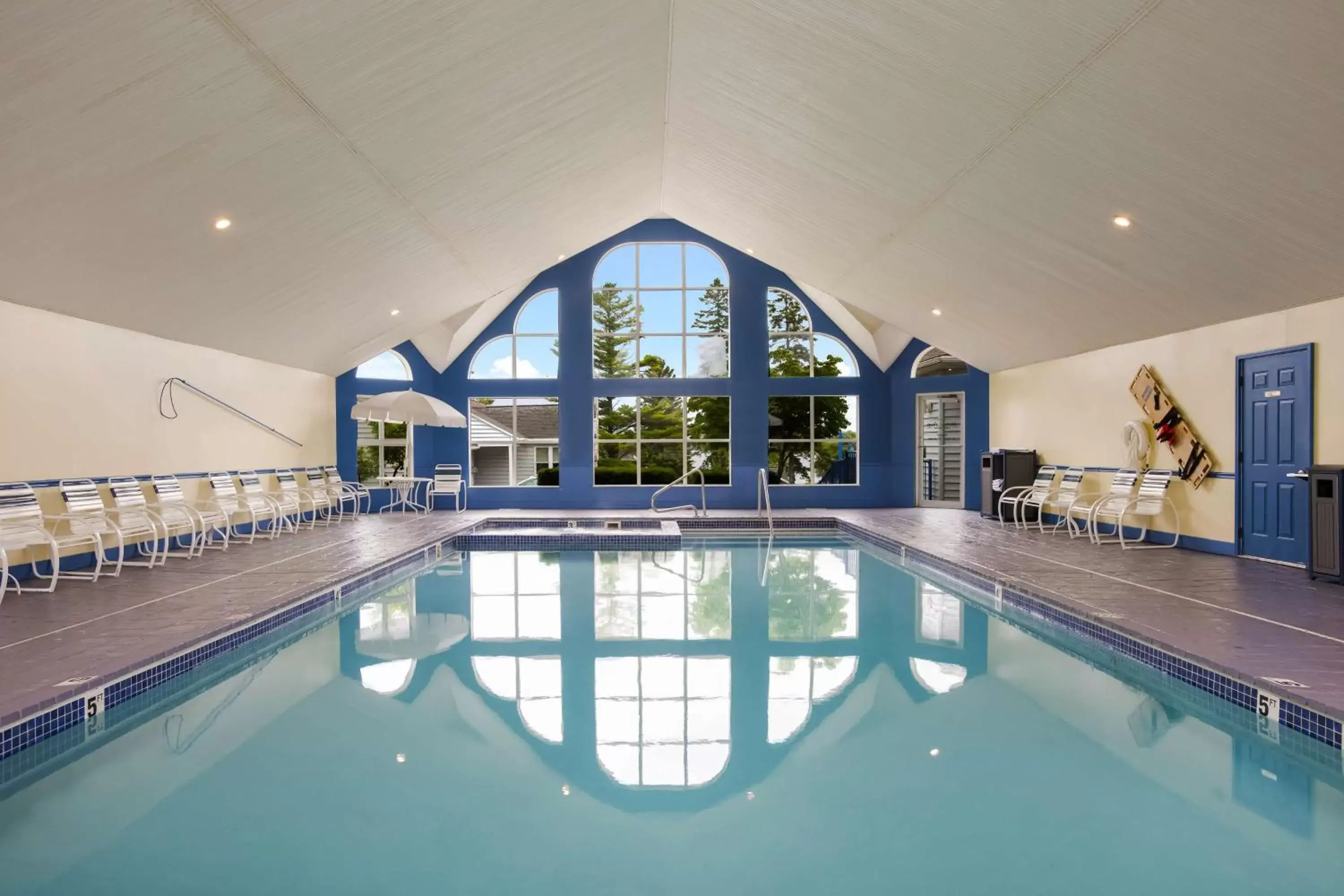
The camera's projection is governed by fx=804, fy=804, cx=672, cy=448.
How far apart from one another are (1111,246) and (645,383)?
27.5 ft

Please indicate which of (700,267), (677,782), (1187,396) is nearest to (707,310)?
(700,267)

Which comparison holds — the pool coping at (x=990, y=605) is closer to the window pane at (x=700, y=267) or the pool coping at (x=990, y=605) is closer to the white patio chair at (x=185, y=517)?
the white patio chair at (x=185, y=517)

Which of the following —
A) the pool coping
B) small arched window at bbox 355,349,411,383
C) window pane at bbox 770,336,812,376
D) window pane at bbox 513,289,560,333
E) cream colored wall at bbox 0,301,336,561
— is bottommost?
the pool coping

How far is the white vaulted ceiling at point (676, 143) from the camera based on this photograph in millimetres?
4461

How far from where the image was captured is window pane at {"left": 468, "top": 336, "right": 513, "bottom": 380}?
14.3m

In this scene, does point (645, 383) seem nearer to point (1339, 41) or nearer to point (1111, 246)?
point (1111, 246)

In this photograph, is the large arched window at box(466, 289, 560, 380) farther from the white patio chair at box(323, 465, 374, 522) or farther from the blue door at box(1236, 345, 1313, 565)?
the blue door at box(1236, 345, 1313, 565)

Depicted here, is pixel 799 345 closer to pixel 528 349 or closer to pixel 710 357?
pixel 710 357

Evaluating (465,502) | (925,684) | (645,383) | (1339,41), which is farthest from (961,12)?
(465,502)

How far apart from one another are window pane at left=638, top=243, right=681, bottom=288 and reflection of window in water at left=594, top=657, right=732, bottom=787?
1028 centimetres

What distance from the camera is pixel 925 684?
4500mm

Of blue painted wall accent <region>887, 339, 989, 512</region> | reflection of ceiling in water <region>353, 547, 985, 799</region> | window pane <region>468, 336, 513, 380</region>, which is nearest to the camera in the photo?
reflection of ceiling in water <region>353, 547, 985, 799</region>

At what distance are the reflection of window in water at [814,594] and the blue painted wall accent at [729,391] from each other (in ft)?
14.1

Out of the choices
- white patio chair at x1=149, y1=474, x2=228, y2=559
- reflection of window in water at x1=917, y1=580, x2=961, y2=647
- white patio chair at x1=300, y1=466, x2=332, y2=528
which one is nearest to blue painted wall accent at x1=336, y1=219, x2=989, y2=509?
white patio chair at x1=300, y1=466, x2=332, y2=528
